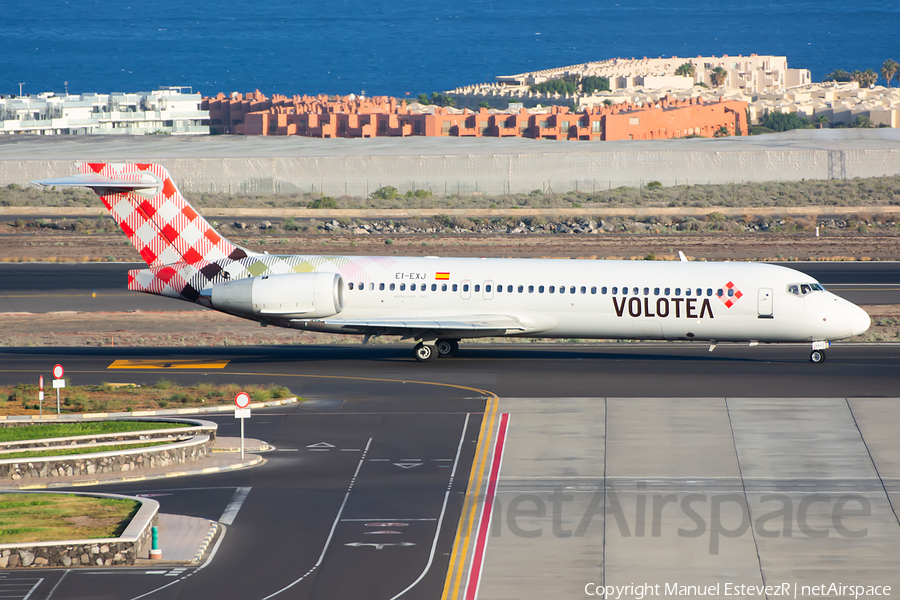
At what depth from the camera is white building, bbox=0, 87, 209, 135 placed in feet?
517

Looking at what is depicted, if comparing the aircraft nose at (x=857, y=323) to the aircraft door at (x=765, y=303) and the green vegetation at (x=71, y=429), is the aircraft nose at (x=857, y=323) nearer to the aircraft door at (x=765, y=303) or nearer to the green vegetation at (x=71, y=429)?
the aircraft door at (x=765, y=303)

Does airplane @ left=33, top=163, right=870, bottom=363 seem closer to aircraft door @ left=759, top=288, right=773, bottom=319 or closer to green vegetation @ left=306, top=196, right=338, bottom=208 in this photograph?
aircraft door @ left=759, top=288, right=773, bottom=319

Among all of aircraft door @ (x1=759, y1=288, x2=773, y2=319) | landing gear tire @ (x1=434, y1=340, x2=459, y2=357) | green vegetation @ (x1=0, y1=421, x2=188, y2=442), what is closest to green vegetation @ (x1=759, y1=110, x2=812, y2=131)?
aircraft door @ (x1=759, y1=288, x2=773, y2=319)

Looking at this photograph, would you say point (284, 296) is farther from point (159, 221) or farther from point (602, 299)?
point (602, 299)

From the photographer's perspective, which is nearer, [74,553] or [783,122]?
[74,553]

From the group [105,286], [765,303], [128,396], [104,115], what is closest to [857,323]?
[765,303]

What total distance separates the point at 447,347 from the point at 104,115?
13336 centimetres

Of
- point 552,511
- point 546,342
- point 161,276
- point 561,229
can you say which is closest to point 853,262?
point 561,229

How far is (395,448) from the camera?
90.9ft

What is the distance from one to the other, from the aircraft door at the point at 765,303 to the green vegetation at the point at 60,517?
74.0 ft

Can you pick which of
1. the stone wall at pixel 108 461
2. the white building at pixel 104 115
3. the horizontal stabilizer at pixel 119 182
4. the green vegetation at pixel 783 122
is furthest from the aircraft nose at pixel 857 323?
the green vegetation at pixel 783 122

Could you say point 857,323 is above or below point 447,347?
above

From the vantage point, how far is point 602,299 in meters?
37.2

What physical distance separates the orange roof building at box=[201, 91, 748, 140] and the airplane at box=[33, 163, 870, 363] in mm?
104044
